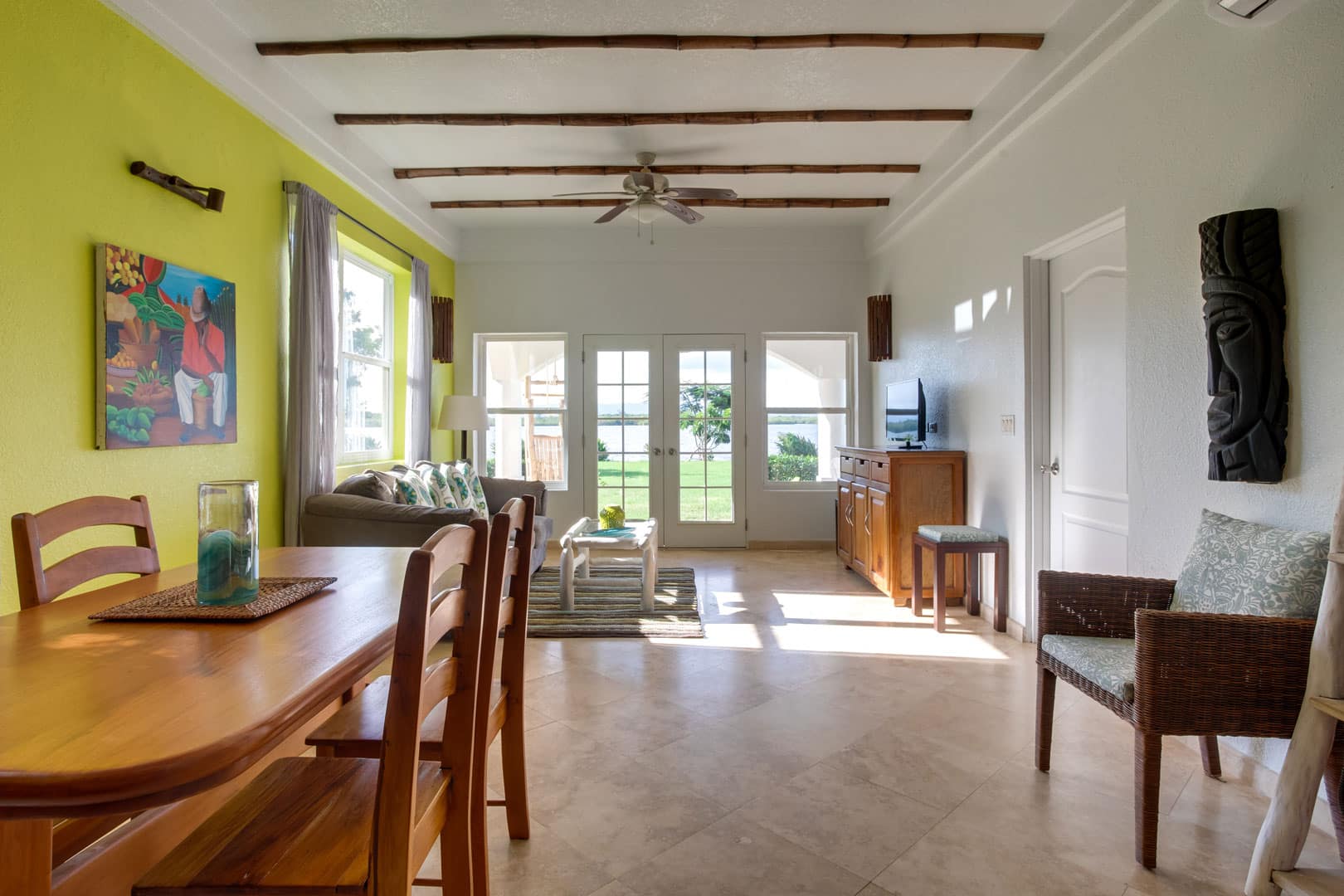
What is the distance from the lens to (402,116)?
4.22 m

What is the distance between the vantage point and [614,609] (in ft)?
14.6

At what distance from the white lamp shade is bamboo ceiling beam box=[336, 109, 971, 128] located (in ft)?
7.47

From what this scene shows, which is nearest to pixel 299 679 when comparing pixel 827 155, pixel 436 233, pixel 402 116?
pixel 402 116

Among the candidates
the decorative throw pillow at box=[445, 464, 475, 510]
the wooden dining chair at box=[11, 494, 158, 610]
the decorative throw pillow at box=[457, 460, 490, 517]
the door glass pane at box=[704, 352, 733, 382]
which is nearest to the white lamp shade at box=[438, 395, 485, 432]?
the decorative throw pillow at box=[457, 460, 490, 517]

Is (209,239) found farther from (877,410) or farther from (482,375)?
(877,410)

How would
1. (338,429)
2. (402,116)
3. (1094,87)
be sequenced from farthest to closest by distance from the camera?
(338,429) → (402,116) → (1094,87)

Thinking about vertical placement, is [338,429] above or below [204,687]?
above

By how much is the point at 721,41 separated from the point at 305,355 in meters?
2.64

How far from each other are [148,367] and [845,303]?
5.42 m

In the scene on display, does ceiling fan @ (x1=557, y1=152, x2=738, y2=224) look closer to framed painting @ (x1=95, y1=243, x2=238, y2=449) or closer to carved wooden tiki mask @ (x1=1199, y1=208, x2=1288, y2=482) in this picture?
framed painting @ (x1=95, y1=243, x2=238, y2=449)

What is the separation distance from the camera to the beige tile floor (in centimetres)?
183

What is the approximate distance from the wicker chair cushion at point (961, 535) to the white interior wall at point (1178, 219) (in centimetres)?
12

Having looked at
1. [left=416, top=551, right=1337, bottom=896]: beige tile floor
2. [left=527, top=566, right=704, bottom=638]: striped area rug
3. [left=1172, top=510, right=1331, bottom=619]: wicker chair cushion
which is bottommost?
[left=416, top=551, right=1337, bottom=896]: beige tile floor

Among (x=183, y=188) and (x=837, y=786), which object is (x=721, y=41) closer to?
(x=183, y=188)
